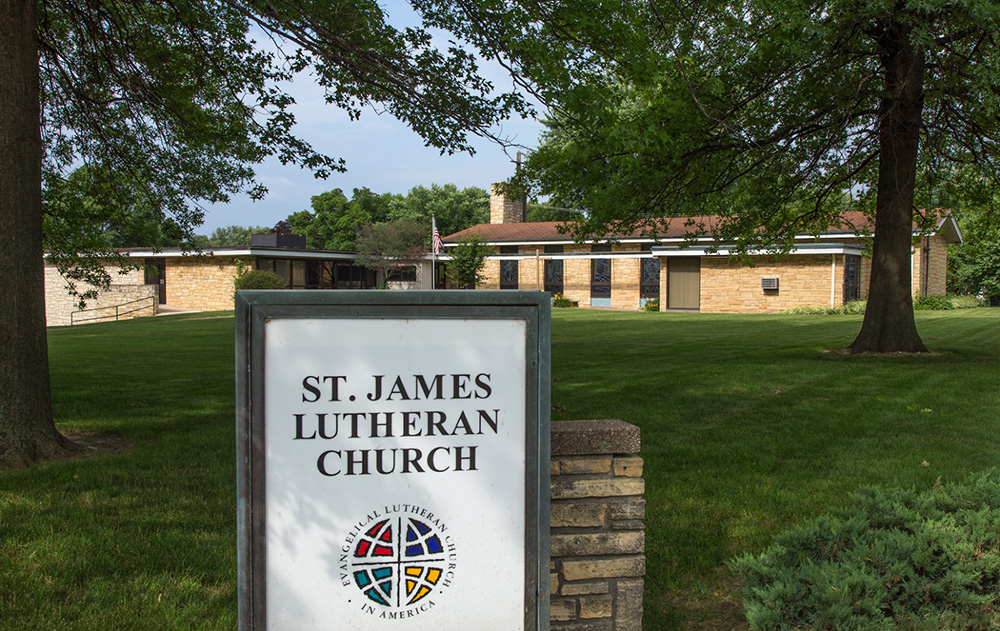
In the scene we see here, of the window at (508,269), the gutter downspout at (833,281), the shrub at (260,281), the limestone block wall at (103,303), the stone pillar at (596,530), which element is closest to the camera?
the stone pillar at (596,530)

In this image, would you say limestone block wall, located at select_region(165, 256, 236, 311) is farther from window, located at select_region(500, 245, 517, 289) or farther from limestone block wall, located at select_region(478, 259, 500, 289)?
window, located at select_region(500, 245, 517, 289)

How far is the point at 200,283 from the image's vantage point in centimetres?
3884

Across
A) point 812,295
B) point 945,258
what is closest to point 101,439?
point 812,295

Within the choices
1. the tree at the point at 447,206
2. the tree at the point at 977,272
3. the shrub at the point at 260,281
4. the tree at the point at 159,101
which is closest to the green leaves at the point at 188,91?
the tree at the point at 159,101

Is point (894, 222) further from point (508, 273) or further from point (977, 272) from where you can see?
point (977, 272)

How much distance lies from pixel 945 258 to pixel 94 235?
137ft

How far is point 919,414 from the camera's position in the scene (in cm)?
794

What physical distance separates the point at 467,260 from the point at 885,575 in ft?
121

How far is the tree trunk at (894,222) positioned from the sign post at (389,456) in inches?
490

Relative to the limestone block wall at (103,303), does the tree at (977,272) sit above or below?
above

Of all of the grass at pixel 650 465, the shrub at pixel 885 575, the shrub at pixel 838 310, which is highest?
the shrub at pixel 838 310

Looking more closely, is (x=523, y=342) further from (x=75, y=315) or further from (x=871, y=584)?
(x=75, y=315)

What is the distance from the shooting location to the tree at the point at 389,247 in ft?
139

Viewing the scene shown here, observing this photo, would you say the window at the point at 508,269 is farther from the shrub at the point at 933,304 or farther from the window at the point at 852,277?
the shrub at the point at 933,304
